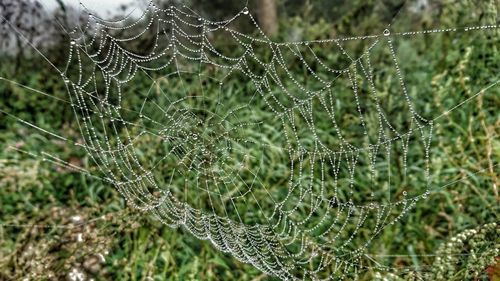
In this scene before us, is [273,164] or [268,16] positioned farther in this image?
[268,16]

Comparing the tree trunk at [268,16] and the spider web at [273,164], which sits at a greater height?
the tree trunk at [268,16]

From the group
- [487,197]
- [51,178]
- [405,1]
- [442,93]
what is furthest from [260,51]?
[487,197]

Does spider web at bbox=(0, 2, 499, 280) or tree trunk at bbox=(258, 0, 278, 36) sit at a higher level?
tree trunk at bbox=(258, 0, 278, 36)

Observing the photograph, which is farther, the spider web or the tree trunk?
the tree trunk

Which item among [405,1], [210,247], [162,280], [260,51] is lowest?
[162,280]

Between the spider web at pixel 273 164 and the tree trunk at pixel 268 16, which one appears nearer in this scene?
the spider web at pixel 273 164

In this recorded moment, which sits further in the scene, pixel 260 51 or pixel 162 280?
pixel 260 51

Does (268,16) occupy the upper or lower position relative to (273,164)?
upper

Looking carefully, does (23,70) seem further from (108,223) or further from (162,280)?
(162,280)
